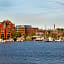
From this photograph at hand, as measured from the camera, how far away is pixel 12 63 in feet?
190

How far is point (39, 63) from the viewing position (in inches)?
2266

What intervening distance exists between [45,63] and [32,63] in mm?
2691

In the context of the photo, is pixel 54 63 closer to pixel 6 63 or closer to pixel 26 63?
pixel 26 63

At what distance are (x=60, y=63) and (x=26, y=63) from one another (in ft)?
22.7

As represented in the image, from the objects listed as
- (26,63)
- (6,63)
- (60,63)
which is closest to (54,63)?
(60,63)

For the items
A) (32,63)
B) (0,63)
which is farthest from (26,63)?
(0,63)

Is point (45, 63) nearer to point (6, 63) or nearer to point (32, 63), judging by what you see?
point (32, 63)

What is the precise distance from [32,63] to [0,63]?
21.2 feet

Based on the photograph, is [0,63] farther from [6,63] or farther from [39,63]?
[39,63]

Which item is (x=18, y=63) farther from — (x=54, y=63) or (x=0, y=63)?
(x=54, y=63)

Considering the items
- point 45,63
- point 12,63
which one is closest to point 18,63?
point 12,63

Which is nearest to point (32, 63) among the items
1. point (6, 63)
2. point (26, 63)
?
point (26, 63)

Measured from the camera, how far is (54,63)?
188 ft

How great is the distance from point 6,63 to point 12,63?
122 centimetres
